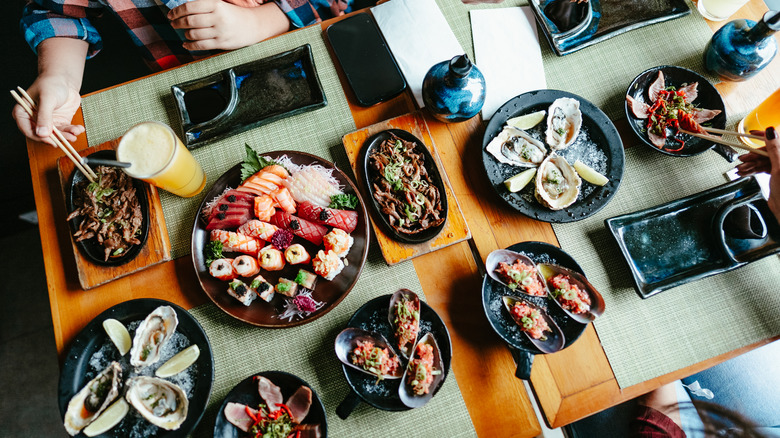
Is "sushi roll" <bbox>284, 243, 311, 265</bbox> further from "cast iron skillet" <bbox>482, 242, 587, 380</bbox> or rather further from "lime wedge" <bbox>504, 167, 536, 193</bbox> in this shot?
"lime wedge" <bbox>504, 167, 536, 193</bbox>

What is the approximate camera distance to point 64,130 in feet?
5.94

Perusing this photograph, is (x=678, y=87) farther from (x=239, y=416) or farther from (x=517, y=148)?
(x=239, y=416)

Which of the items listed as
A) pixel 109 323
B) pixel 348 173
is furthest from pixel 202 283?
pixel 348 173

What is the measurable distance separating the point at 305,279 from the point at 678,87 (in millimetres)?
1942

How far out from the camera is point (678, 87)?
6.20ft

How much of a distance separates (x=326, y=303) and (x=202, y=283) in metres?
0.51

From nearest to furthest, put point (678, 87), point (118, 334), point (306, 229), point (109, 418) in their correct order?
1. point (109, 418)
2. point (118, 334)
3. point (306, 229)
4. point (678, 87)

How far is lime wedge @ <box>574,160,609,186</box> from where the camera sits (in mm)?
1717

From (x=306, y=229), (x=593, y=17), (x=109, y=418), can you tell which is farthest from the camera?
(x=593, y=17)

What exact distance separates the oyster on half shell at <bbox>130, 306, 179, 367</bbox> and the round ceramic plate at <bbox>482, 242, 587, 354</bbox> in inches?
48.7

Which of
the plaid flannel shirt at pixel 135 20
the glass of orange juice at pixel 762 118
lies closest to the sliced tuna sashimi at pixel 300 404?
the plaid flannel shirt at pixel 135 20

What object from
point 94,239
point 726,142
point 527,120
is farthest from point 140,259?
point 726,142

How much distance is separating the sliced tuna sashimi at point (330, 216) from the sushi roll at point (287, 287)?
28 cm

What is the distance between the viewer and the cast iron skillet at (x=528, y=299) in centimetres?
152
